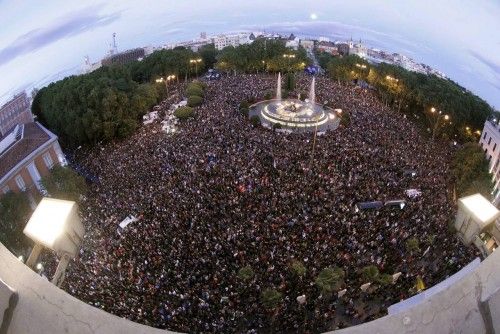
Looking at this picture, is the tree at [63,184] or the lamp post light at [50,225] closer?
→ the lamp post light at [50,225]

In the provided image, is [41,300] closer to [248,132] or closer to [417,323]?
[417,323]

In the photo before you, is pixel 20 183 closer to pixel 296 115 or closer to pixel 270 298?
pixel 270 298

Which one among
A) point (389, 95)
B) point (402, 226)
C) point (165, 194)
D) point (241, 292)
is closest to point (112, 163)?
point (165, 194)

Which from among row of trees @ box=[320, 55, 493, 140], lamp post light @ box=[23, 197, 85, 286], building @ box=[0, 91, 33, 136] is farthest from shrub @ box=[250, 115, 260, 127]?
lamp post light @ box=[23, 197, 85, 286]

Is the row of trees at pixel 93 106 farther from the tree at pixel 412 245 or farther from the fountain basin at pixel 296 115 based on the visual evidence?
the tree at pixel 412 245

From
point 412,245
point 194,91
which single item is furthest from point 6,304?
point 194,91

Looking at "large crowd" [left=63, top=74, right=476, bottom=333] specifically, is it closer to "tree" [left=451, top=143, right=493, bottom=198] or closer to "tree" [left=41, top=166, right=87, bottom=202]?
"tree" [left=451, top=143, right=493, bottom=198]

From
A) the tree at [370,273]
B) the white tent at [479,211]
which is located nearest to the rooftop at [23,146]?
the tree at [370,273]
